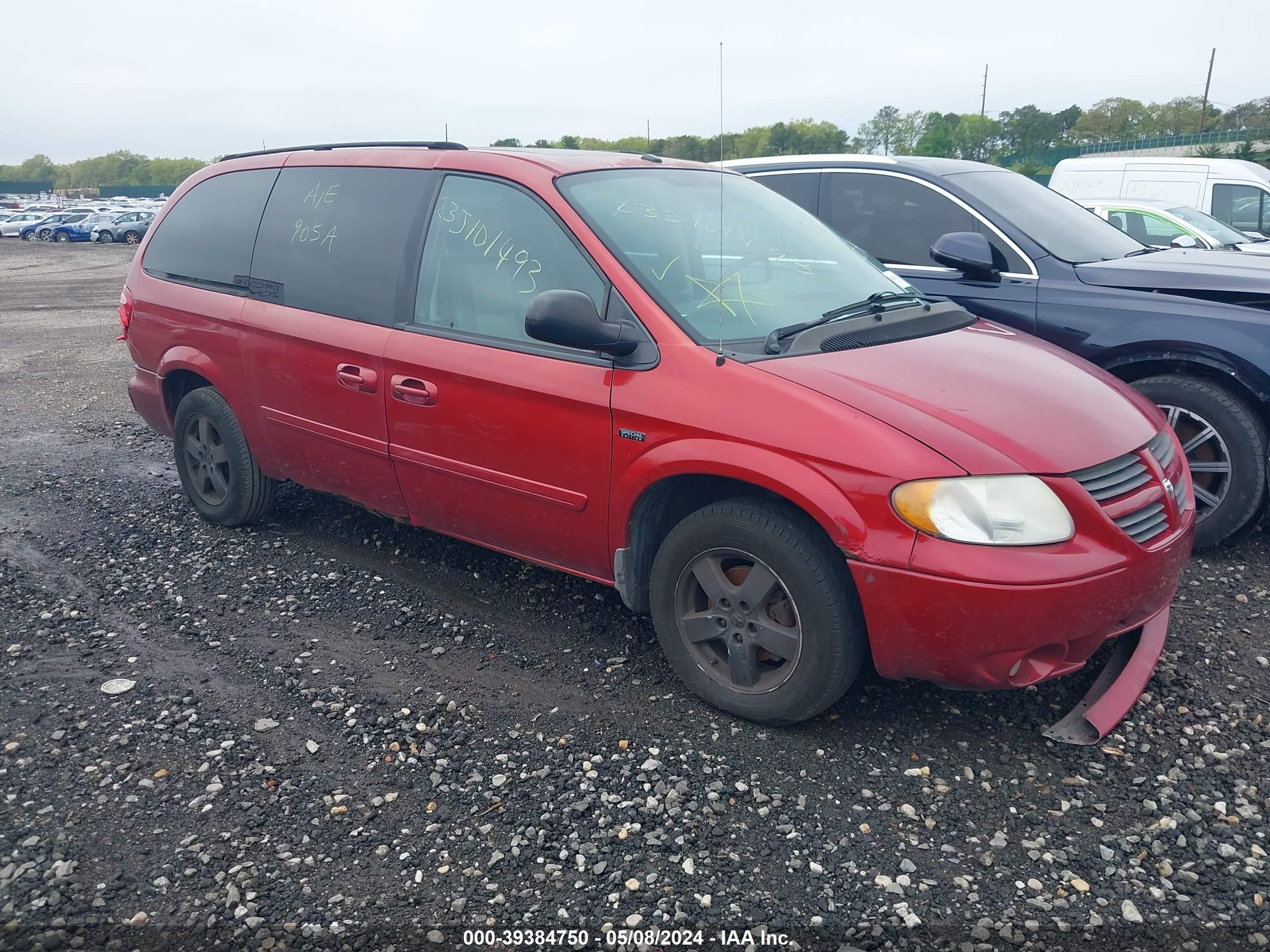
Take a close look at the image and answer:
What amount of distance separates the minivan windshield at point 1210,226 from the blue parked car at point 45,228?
1806 inches

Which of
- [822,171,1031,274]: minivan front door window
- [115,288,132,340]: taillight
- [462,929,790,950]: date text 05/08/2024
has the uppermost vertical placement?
[822,171,1031,274]: minivan front door window

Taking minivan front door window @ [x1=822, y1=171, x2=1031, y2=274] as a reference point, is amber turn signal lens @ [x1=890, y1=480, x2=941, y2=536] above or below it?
below

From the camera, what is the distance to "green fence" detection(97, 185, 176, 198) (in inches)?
4353

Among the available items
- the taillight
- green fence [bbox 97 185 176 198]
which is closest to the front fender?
the taillight

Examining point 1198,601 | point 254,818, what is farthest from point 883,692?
point 254,818

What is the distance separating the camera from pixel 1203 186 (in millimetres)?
13094

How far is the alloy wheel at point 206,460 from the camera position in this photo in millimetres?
5117

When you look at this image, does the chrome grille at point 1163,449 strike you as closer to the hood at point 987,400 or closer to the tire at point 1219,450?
the hood at point 987,400

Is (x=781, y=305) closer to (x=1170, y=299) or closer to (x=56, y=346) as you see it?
(x=1170, y=299)

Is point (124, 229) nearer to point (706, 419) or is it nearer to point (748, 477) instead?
point (706, 419)

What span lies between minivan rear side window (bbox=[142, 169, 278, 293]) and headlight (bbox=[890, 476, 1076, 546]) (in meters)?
3.46

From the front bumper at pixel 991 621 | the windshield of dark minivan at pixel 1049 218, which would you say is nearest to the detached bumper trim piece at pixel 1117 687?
the front bumper at pixel 991 621

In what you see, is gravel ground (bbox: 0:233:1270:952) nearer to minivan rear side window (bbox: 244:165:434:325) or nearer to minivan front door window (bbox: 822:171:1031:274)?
minivan rear side window (bbox: 244:165:434:325)

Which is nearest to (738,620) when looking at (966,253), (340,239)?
(340,239)
